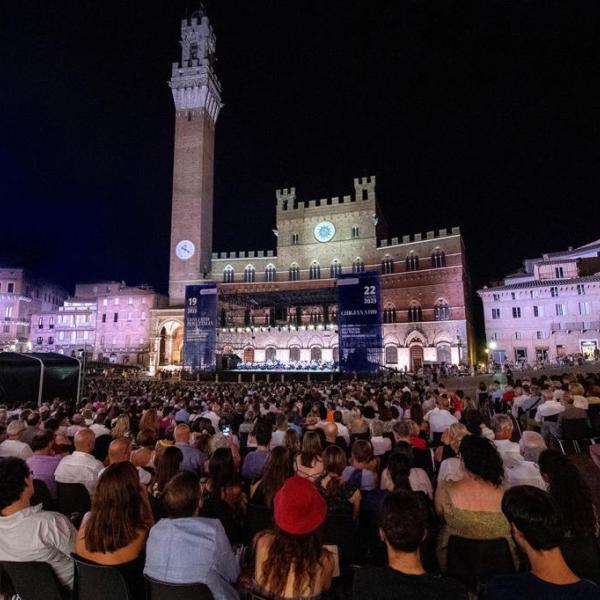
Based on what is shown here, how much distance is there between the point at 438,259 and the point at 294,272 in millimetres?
13926

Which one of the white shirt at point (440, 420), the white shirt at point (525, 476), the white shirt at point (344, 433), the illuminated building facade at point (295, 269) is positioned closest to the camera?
the white shirt at point (525, 476)

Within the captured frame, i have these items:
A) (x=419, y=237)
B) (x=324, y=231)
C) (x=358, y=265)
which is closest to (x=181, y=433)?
(x=419, y=237)

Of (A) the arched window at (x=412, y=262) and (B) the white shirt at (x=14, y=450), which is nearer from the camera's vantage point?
(B) the white shirt at (x=14, y=450)

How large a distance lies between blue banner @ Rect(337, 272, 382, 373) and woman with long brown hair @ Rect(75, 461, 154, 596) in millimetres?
26043

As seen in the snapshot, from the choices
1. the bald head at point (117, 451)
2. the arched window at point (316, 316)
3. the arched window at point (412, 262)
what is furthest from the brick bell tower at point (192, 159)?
the bald head at point (117, 451)

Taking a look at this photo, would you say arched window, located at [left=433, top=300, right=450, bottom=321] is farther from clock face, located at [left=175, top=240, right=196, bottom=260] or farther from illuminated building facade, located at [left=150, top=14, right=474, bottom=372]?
clock face, located at [left=175, top=240, right=196, bottom=260]

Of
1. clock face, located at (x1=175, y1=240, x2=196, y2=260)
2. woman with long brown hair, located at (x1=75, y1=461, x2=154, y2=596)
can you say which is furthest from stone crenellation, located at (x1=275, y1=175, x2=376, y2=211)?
woman with long brown hair, located at (x1=75, y1=461, x2=154, y2=596)

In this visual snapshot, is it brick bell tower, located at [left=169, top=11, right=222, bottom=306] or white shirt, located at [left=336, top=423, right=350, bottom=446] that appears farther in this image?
brick bell tower, located at [left=169, top=11, right=222, bottom=306]

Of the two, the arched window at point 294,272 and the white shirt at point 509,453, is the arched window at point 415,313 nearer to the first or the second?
the arched window at point 294,272

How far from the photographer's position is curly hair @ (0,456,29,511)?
2754 millimetres

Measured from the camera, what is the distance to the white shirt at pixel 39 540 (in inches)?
106

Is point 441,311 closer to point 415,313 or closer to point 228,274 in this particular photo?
point 415,313

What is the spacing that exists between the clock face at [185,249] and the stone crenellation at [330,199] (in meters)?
10.1

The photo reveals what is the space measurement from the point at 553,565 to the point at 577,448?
7427 millimetres
